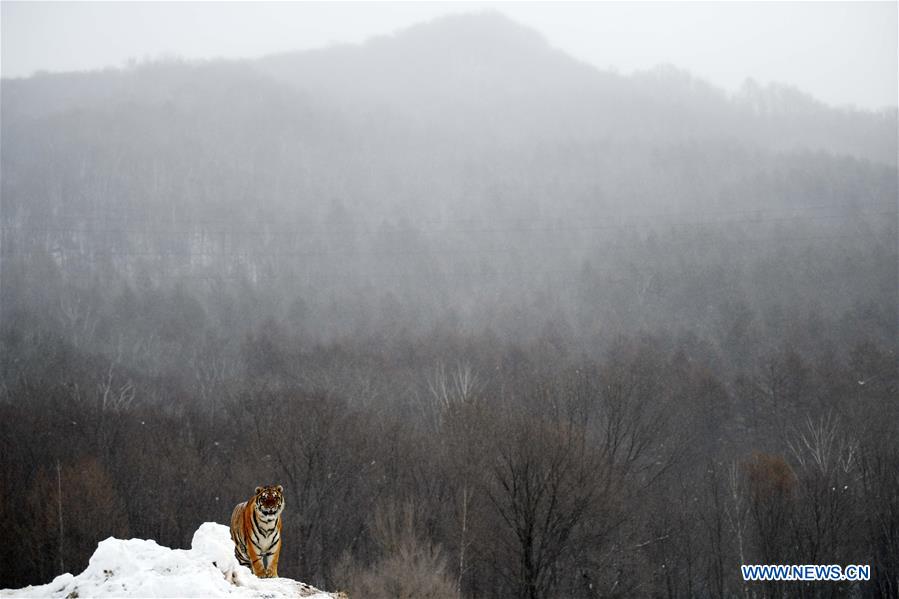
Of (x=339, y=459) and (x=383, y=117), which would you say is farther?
(x=383, y=117)

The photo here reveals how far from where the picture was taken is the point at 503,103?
425ft

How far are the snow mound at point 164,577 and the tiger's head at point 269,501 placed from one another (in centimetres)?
83

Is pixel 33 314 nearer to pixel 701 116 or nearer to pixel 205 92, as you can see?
pixel 205 92

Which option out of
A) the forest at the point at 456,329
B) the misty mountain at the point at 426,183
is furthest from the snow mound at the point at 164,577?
the misty mountain at the point at 426,183

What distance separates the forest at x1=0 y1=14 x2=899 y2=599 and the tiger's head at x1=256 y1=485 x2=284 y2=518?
10.1m

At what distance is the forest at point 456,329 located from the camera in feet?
82.3

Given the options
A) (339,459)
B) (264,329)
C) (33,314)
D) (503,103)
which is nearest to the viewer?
(339,459)

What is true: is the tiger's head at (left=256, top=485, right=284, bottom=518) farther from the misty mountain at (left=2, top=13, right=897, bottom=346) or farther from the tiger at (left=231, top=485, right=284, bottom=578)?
the misty mountain at (left=2, top=13, right=897, bottom=346)

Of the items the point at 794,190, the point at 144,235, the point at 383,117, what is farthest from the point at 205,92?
the point at 794,190

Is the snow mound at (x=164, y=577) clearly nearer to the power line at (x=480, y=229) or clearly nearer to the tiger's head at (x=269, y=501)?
the tiger's head at (x=269, y=501)

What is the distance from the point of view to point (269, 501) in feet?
27.3

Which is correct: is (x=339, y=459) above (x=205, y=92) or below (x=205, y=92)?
below

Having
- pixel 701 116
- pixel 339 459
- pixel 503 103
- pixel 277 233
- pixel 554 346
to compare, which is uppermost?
pixel 503 103

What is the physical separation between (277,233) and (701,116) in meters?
89.6
